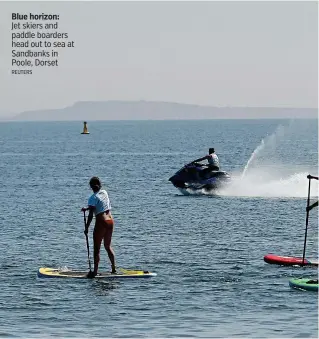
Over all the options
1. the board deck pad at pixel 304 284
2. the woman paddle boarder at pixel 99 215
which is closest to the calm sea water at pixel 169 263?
the board deck pad at pixel 304 284

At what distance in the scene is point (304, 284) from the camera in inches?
904

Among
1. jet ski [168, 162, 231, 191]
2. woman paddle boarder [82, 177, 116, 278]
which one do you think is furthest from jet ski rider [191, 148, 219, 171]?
woman paddle boarder [82, 177, 116, 278]

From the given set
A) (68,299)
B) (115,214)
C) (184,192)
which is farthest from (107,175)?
(68,299)

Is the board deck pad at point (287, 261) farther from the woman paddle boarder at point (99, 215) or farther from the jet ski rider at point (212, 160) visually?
the jet ski rider at point (212, 160)

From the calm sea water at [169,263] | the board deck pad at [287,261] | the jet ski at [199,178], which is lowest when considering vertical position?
the calm sea water at [169,263]

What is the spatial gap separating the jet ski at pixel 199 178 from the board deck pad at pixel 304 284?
2376 centimetres

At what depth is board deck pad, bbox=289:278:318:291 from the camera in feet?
74.8

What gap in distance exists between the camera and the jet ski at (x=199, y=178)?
47.3 m

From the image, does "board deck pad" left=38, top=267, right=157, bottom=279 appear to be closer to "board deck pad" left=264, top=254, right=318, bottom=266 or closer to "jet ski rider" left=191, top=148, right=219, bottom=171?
"board deck pad" left=264, top=254, right=318, bottom=266

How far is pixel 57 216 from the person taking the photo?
41969 mm

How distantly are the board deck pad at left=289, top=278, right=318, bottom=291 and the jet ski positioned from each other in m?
23.8

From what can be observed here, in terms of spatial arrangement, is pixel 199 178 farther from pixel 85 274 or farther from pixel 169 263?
pixel 85 274

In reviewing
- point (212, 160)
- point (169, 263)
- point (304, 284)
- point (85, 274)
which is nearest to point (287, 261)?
point (169, 263)

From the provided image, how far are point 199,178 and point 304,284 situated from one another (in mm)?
25267
